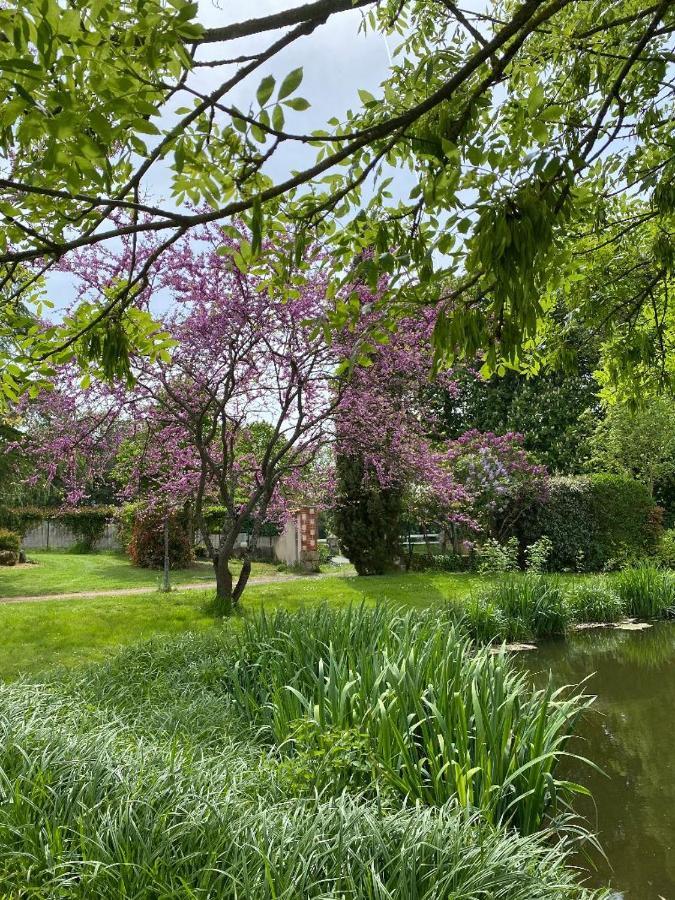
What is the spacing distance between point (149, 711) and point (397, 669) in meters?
1.62

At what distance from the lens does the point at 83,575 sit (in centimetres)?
1584

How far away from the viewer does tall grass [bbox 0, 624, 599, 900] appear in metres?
2.26

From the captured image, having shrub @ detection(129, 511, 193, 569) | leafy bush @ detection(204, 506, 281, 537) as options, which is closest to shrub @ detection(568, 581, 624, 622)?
shrub @ detection(129, 511, 193, 569)

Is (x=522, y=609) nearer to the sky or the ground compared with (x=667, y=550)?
nearer to the ground

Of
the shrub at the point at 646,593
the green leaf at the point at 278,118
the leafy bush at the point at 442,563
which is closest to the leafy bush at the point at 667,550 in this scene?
the shrub at the point at 646,593

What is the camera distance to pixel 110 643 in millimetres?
7418

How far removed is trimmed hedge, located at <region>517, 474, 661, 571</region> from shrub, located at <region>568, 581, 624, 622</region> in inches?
183

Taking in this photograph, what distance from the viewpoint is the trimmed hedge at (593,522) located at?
15219 mm

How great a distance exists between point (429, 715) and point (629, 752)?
7.79 feet

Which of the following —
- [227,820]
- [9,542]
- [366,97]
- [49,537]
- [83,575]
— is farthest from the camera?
[49,537]

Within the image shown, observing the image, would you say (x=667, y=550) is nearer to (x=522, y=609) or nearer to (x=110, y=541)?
(x=522, y=609)

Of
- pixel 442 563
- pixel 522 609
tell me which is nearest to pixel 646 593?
pixel 522 609

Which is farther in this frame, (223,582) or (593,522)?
(593,522)

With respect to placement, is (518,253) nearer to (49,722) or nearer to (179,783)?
(179,783)
